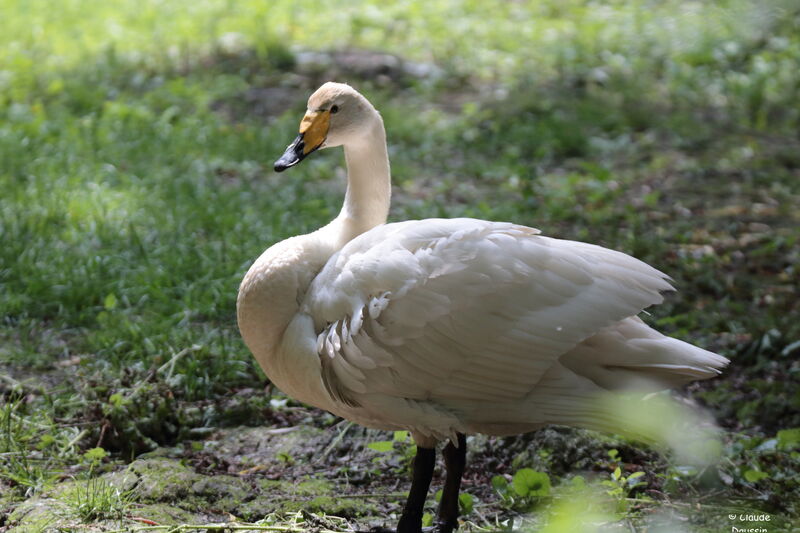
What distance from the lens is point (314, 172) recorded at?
658cm

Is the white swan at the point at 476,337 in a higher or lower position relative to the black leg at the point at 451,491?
higher

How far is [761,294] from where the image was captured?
206 inches

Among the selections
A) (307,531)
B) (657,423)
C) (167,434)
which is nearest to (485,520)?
(307,531)

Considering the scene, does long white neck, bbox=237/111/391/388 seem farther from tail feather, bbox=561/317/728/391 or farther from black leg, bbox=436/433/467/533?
tail feather, bbox=561/317/728/391

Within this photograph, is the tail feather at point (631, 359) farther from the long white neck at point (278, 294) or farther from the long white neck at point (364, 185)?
the long white neck at point (364, 185)

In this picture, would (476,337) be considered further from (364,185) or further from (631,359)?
(364,185)

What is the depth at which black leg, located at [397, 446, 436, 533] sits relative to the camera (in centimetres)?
310

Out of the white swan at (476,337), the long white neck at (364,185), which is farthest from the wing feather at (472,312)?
the long white neck at (364,185)

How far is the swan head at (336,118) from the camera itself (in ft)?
11.5

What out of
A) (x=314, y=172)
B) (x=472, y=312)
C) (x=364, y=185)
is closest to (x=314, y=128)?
(x=364, y=185)

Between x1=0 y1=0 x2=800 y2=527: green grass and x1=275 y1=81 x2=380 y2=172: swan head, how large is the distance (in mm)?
1191

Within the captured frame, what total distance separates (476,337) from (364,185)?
0.89 metres

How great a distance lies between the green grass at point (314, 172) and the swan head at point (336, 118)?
1191 mm

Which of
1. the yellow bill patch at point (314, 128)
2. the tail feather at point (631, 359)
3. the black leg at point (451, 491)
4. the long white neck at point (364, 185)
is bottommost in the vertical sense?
the black leg at point (451, 491)
